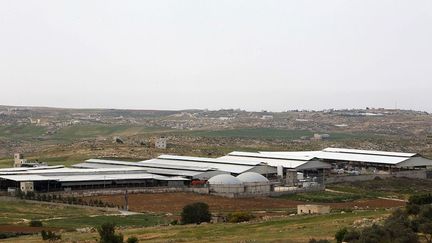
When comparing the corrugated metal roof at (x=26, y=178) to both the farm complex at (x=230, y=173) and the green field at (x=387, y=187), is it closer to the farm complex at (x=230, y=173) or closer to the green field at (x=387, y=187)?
the farm complex at (x=230, y=173)

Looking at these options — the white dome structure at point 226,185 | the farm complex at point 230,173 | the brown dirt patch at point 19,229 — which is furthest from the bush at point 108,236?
the white dome structure at point 226,185

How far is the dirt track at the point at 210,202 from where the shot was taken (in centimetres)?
7200

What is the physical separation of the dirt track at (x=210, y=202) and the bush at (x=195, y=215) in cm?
1199

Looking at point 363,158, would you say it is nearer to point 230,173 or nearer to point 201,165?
point 201,165

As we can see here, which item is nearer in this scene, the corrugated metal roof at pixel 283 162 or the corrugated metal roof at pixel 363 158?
the corrugated metal roof at pixel 283 162

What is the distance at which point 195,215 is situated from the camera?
A: 5716cm

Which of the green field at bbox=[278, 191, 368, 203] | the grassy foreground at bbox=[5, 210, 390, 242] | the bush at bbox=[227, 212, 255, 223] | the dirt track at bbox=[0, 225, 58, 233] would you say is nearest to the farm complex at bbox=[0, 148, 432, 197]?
the green field at bbox=[278, 191, 368, 203]

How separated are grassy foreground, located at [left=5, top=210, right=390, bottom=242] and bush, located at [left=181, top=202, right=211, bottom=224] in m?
4.01

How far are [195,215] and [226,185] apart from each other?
1107 inches

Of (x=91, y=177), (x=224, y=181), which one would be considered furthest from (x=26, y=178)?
(x=224, y=181)

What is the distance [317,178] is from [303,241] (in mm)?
58523

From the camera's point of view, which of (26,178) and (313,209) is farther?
(26,178)

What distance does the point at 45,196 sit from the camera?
77938 millimetres

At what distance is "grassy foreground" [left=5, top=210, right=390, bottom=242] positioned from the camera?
43.5 meters
